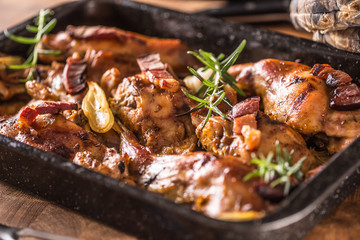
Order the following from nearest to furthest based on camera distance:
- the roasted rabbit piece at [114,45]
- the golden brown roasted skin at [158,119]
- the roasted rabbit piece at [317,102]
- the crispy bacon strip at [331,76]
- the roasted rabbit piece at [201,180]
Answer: the roasted rabbit piece at [201,180] < the roasted rabbit piece at [317,102] < the crispy bacon strip at [331,76] < the golden brown roasted skin at [158,119] < the roasted rabbit piece at [114,45]

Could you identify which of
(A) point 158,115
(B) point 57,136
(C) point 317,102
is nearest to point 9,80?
(B) point 57,136

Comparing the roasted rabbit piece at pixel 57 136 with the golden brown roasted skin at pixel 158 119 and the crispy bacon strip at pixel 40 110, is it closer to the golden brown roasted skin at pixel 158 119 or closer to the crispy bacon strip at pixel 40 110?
the crispy bacon strip at pixel 40 110

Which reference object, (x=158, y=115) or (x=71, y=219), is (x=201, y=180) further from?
(x=71, y=219)

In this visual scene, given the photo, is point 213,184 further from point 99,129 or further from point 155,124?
point 99,129

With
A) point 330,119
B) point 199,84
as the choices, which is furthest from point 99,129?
point 330,119

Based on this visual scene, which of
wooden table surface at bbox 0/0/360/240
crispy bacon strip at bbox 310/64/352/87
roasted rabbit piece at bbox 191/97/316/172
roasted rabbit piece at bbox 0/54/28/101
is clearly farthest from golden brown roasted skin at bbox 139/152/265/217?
roasted rabbit piece at bbox 0/54/28/101

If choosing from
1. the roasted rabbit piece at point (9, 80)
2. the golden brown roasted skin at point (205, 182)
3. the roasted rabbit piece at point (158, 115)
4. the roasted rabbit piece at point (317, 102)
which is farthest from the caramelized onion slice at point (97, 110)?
the roasted rabbit piece at point (317, 102)
